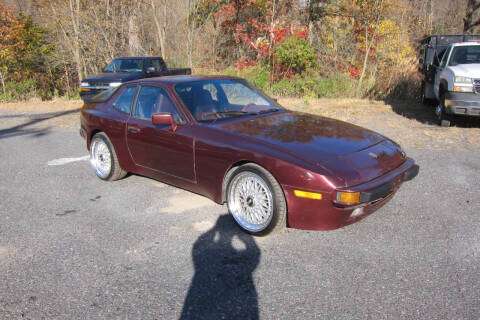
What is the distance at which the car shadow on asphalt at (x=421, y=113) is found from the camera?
9.12m

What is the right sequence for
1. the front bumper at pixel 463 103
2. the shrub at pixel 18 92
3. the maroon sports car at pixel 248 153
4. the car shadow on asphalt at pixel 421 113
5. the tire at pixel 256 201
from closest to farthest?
the maroon sports car at pixel 248 153 → the tire at pixel 256 201 → the front bumper at pixel 463 103 → the car shadow on asphalt at pixel 421 113 → the shrub at pixel 18 92

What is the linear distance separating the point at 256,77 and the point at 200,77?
10.6 meters

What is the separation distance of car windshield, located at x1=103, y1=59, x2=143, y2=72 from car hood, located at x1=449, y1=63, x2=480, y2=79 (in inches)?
370

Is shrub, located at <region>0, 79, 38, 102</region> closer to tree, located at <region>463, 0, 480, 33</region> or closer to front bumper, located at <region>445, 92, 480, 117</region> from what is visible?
front bumper, located at <region>445, 92, 480, 117</region>

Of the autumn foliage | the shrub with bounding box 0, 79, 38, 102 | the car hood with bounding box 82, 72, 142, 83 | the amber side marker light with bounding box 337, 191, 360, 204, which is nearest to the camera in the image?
the amber side marker light with bounding box 337, 191, 360, 204

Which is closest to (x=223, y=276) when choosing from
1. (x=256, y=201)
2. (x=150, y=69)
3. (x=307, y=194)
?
(x=256, y=201)

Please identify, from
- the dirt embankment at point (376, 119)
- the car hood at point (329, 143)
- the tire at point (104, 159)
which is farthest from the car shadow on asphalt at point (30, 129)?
the car hood at point (329, 143)

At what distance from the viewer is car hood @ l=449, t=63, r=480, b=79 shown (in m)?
7.96

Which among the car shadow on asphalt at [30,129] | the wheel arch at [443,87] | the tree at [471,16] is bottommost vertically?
the car shadow on asphalt at [30,129]

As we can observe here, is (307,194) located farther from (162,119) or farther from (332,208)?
(162,119)

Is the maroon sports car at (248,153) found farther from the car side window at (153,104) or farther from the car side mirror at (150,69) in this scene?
the car side mirror at (150,69)

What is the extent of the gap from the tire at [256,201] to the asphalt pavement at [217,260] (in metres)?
0.14

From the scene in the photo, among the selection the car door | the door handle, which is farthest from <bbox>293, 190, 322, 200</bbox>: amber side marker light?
the door handle

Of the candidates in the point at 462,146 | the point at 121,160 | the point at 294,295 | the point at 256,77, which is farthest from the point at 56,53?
the point at 294,295
